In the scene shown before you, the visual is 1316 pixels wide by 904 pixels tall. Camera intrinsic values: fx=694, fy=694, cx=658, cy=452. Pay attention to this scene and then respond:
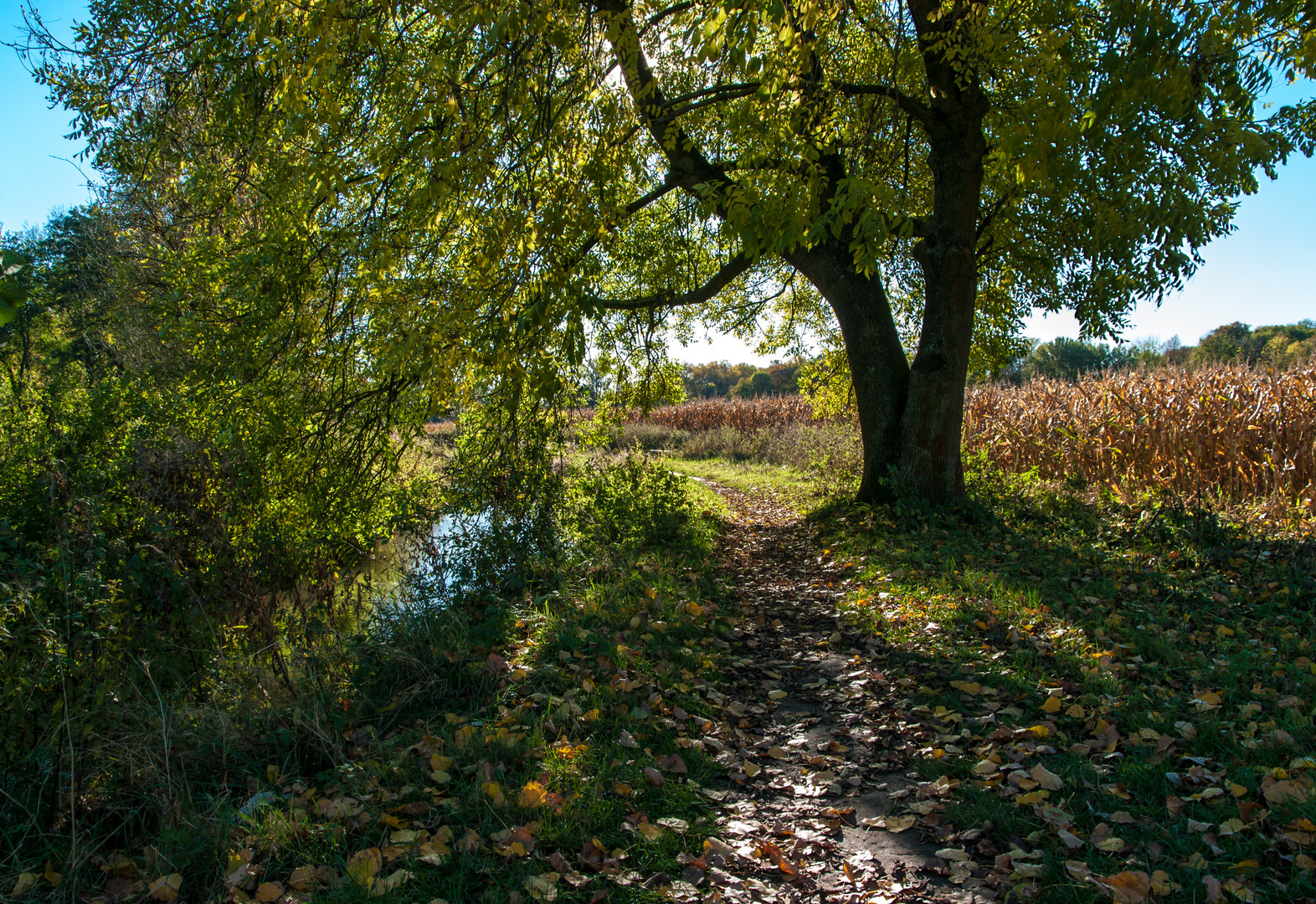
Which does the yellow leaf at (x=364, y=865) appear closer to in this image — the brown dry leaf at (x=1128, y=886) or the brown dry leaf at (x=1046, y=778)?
the brown dry leaf at (x=1128, y=886)

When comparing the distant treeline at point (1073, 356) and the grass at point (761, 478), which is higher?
the distant treeline at point (1073, 356)

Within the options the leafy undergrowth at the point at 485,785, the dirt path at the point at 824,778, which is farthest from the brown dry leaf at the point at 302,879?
the dirt path at the point at 824,778

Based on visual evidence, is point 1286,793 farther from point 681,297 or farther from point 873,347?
point 681,297

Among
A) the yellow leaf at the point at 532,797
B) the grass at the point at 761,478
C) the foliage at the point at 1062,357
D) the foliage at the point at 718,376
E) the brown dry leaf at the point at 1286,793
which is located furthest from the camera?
the foliage at the point at 718,376

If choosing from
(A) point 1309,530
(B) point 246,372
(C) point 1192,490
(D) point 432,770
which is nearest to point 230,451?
(B) point 246,372

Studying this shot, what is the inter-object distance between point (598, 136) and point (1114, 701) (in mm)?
6257

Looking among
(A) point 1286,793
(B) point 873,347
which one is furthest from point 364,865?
(B) point 873,347

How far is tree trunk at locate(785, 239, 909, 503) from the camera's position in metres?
9.89

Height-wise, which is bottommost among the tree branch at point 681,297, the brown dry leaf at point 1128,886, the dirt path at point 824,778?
the dirt path at point 824,778

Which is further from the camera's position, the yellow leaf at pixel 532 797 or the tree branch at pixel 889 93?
the tree branch at pixel 889 93

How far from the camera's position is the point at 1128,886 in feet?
8.80

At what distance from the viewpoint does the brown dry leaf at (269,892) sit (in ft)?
8.96

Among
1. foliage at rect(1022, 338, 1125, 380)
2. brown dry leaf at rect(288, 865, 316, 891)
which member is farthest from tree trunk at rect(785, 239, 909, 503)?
foliage at rect(1022, 338, 1125, 380)

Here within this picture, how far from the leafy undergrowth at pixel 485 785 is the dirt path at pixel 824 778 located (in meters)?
0.24
